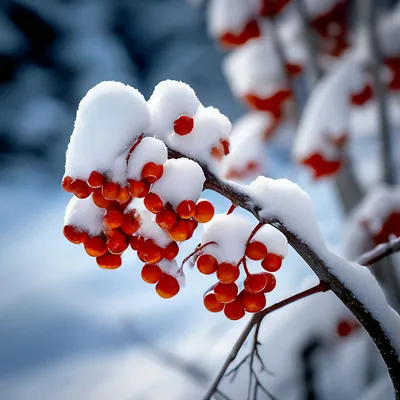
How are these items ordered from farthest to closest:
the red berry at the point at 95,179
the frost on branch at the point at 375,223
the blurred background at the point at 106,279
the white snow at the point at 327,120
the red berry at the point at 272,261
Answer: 1. the blurred background at the point at 106,279
2. the white snow at the point at 327,120
3. the frost on branch at the point at 375,223
4. the red berry at the point at 272,261
5. the red berry at the point at 95,179

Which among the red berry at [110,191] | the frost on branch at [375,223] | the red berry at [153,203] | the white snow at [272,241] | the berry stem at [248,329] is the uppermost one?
the frost on branch at [375,223]

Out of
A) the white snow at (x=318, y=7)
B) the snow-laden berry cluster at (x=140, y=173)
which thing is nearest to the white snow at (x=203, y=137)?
the snow-laden berry cluster at (x=140, y=173)

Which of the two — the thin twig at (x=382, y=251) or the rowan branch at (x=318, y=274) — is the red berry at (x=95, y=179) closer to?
the rowan branch at (x=318, y=274)

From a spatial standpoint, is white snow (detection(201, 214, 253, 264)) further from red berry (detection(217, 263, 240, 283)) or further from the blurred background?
the blurred background

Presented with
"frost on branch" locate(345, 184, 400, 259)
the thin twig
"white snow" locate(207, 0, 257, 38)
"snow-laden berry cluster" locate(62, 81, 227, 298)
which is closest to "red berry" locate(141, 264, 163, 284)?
"snow-laden berry cluster" locate(62, 81, 227, 298)

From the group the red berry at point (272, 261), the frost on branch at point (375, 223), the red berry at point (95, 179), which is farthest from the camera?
the frost on branch at point (375, 223)

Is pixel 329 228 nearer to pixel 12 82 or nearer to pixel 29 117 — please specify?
pixel 29 117

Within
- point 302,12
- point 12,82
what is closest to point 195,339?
point 302,12
